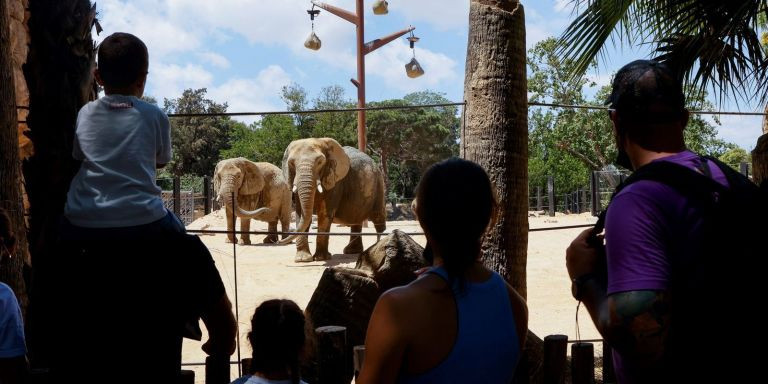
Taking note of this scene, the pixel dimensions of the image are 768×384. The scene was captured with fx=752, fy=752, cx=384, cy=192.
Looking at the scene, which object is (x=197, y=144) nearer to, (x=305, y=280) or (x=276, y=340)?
(x=305, y=280)

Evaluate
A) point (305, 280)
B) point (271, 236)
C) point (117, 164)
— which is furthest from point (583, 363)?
point (271, 236)

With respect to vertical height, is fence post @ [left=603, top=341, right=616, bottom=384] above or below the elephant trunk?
below

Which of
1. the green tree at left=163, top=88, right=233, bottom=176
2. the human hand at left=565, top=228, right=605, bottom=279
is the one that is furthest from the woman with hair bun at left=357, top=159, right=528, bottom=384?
the green tree at left=163, top=88, right=233, bottom=176

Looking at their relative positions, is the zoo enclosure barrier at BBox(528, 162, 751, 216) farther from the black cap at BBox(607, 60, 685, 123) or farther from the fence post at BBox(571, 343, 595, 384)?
the black cap at BBox(607, 60, 685, 123)

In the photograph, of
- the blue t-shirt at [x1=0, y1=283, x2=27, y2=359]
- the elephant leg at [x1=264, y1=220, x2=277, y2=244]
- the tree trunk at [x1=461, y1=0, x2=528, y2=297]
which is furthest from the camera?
the elephant leg at [x1=264, y1=220, x2=277, y2=244]

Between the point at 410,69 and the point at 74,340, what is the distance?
14.8 meters

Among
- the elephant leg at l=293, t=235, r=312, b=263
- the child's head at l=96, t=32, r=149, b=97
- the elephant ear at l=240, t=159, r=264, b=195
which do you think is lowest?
the elephant leg at l=293, t=235, r=312, b=263

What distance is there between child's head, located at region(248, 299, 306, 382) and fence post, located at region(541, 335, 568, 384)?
129cm

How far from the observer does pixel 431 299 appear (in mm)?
1437

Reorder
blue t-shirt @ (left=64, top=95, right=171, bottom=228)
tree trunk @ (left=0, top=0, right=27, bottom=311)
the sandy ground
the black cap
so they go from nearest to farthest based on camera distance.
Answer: the black cap < blue t-shirt @ (left=64, top=95, right=171, bottom=228) < tree trunk @ (left=0, top=0, right=27, bottom=311) < the sandy ground

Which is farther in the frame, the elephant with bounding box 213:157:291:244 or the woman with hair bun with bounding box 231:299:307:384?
the elephant with bounding box 213:157:291:244

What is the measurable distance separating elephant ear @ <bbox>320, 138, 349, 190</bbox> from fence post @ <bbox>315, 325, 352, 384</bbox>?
11.1m

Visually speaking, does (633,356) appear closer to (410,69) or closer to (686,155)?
(686,155)

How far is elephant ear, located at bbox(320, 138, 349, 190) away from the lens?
13.9 metres
